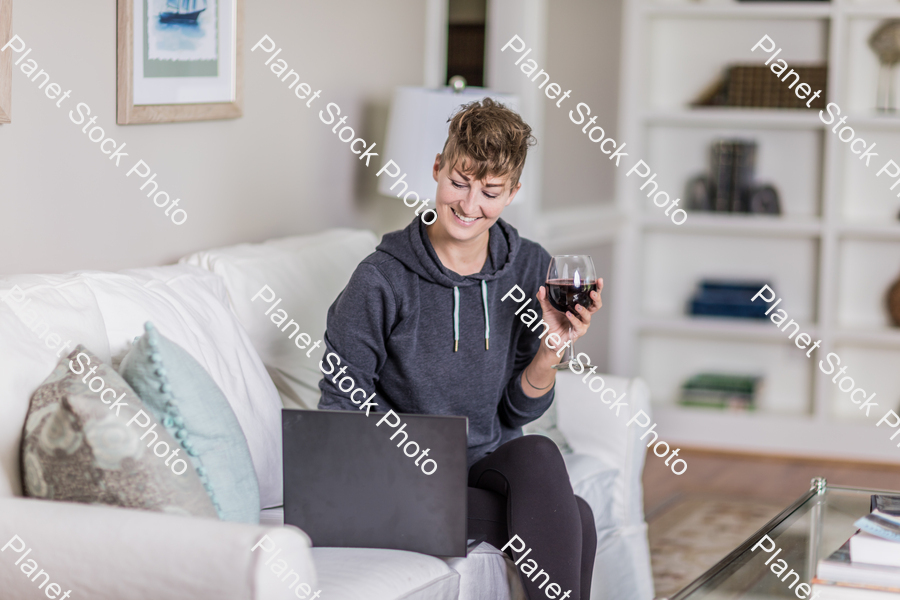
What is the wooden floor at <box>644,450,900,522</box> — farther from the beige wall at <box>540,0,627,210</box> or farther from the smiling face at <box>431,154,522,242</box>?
the smiling face at <box>431,154,522,242</box>

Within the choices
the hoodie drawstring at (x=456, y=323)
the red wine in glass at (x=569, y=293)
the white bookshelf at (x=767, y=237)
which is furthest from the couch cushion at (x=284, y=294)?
the white bookshelf at (x=767, y=237)

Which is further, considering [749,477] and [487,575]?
[749,477]

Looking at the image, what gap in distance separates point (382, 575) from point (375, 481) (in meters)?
0.14

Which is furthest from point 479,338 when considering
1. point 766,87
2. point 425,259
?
point 766,87

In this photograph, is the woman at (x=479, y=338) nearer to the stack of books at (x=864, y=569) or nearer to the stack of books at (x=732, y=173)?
the stack of books at (x=864, y=569)

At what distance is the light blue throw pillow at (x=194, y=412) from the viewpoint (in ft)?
4.62

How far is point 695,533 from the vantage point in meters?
2.95

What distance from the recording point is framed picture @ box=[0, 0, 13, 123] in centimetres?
163

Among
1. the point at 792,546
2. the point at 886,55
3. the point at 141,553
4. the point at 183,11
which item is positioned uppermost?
the point at 886,55

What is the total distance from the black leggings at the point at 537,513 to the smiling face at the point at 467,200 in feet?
1.25

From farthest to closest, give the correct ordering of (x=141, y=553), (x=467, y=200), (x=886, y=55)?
(x=886, y=55) → (x=467, y=200) → (x=141, y=553)

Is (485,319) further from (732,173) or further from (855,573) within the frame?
(732,173)

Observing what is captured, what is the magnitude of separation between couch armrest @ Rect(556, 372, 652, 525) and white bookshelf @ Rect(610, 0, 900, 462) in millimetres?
1696

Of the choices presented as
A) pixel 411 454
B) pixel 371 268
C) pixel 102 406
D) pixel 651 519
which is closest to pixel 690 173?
pixel 651 519
